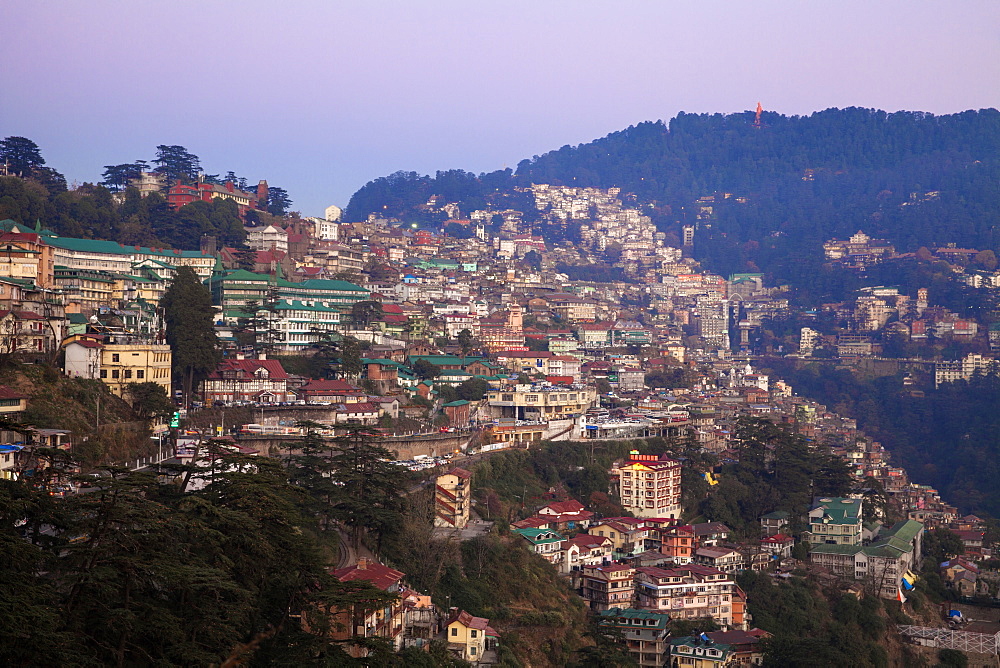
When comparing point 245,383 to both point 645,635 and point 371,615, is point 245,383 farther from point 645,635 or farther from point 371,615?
point 371,615

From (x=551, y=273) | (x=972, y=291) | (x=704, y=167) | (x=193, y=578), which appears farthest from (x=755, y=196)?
(x=193, y=578)

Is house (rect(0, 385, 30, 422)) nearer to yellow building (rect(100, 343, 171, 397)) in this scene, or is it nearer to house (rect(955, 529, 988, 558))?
yellow building (rect(100, 343, 171, 397))

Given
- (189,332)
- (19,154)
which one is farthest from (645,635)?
(19,154)

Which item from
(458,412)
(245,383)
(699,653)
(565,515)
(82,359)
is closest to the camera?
(699,653)

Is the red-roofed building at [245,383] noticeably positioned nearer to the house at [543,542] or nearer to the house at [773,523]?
the house at [543,542]

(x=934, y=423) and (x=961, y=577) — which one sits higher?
(x=934, y=423)

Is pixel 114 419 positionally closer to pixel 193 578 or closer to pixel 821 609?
pixel 193 578
